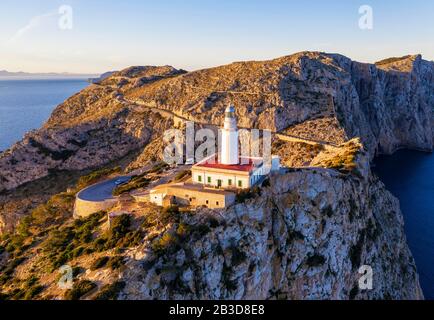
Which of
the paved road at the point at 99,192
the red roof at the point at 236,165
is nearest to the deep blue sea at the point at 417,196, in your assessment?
the red roof at the point at 236,165

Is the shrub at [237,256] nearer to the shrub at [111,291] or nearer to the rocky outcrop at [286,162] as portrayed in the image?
the rocky outcrop at [286,162]

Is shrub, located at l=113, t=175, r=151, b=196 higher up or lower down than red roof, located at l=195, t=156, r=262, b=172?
lower down

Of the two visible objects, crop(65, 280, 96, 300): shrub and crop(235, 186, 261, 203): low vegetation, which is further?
crop(235, 186, 261, 203): low vegetation

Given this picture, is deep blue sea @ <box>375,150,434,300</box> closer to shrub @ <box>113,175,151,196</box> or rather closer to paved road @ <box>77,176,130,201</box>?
shrub @ <box>113,175,151,196</box>

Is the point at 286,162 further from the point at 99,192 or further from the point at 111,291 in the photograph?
the point at 111,291

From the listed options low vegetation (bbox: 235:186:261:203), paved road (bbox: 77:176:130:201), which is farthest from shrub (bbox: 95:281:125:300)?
paved road (bbox: 77:176:130:201)

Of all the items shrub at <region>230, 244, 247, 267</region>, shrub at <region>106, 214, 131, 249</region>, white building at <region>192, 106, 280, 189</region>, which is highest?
white building at <region>192, 106, 280, 189</region>
